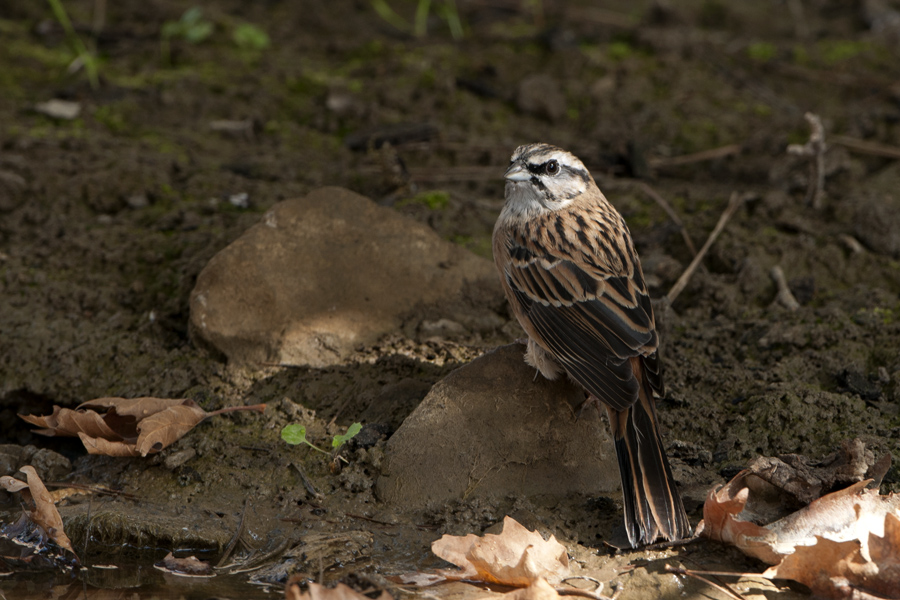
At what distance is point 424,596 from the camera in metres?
3.43

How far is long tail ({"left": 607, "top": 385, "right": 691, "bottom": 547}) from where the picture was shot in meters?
3.64

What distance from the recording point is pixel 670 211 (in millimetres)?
6410

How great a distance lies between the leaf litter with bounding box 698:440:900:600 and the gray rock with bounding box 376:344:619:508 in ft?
2.10

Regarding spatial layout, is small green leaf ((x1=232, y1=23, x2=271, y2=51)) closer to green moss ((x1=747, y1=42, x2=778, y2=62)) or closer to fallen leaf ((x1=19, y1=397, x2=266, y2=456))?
green moss ((x1=747, y1=42, x2=778, y2=62))

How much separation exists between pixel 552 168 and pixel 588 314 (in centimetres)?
101

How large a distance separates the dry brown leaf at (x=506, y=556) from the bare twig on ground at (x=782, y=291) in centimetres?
281

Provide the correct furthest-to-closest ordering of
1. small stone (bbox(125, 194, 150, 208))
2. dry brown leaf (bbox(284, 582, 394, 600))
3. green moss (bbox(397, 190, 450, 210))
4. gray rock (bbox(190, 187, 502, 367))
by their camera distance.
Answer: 1. small stone (bbox(125, 194, 150, 208))
2. green moss (bbox(397, 190, 450, 210))
3. gray rock (bbox(190, 187, 502, 367))
4. dry brown leaf (bbox(284, 582, 394, 600))

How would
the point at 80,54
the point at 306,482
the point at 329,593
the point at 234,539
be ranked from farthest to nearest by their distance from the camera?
the point at 80,54, the point at 306,482, the point at 234,539, the point at 329,593

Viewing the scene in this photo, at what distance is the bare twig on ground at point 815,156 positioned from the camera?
19.6ft

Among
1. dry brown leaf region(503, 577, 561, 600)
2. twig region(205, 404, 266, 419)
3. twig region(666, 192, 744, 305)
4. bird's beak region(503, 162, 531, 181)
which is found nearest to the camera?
dry brown leaf region(503, 577, 561, 600)

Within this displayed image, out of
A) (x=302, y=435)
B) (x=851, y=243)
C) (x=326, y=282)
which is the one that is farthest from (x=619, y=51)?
(x=302, y=435)

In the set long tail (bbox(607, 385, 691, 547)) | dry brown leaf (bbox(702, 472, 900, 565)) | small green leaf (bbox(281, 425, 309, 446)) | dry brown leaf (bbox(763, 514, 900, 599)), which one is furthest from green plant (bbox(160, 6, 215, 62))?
dry brown leaf (bbox(763, 514, 900, 599))

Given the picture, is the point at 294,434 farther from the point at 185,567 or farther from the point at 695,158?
the point at 695,158

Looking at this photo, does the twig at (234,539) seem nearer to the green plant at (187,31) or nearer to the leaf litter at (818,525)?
the leaf litter at (818,525)
